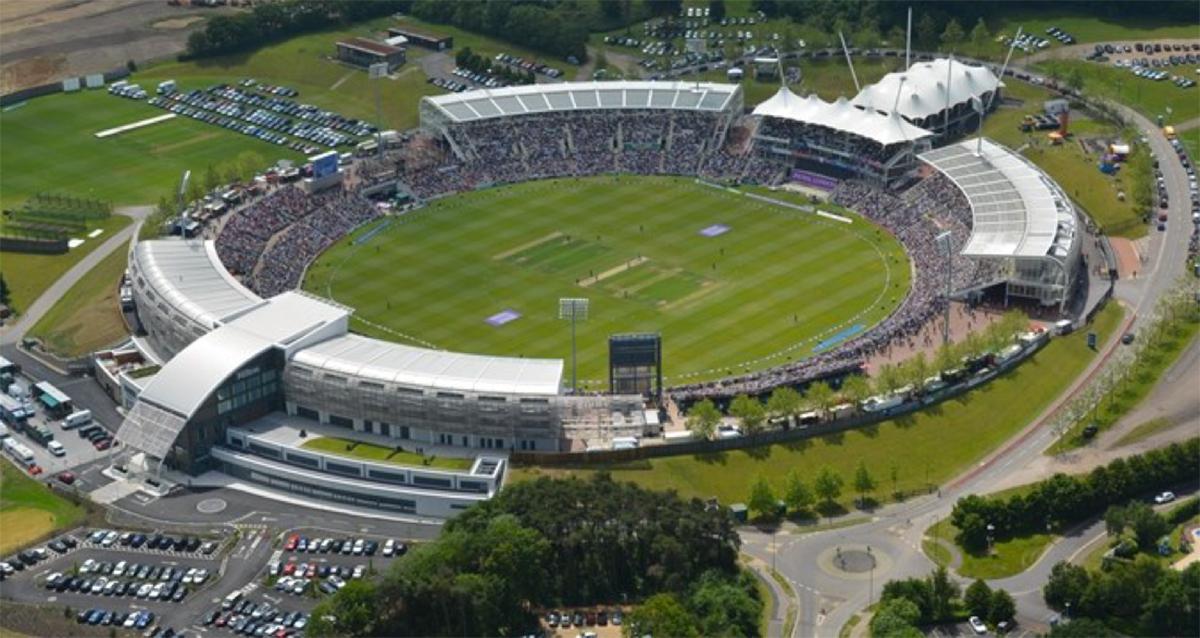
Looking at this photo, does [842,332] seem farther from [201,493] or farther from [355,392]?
[201,493]

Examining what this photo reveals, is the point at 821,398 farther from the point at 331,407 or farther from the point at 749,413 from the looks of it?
the point at 331,407

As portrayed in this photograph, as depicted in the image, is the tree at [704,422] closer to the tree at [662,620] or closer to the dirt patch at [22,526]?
the tree at [662,620]

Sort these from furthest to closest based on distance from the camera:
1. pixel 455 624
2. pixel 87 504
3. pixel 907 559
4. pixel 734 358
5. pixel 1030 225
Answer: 1. pixel 1030 225
2. pixel 734 358
3. pixel 87 504
4. pixel 907 559
5. pixel 455 624

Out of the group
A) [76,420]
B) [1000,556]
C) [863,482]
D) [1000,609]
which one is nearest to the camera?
[1000,609]

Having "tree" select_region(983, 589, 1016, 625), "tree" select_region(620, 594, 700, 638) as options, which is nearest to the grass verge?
"tree" select_region(983, 589, 1016, 625)

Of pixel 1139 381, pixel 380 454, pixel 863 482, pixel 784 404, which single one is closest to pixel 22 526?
pixel 380 454

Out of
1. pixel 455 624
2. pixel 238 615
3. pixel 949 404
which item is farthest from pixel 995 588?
pixel 238 615

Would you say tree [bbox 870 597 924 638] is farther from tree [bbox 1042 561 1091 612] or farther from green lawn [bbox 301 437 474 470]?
green lawn [bbox 301 437 474 470]
